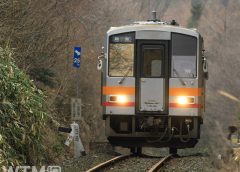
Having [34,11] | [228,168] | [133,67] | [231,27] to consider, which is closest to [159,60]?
[133,67]

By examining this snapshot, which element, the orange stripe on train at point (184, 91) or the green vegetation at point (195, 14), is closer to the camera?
the orange stripe on train at point (184, 91)

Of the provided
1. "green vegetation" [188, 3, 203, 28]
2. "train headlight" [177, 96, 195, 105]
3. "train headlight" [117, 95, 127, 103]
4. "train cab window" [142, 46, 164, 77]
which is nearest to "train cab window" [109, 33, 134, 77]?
"train cab window" [142, 46, 164, 77]

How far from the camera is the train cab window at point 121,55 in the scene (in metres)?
16.5

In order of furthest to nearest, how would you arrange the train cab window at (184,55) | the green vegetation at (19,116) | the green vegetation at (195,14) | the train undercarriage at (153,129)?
the green vegetation at (195,14), the train undercarriage at (153,129), the train cab window at (184,55), the green vegetation at (19,116)

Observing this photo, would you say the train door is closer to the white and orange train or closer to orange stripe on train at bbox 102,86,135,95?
A: the white and orange train

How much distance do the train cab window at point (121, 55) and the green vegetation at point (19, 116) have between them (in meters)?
4.22

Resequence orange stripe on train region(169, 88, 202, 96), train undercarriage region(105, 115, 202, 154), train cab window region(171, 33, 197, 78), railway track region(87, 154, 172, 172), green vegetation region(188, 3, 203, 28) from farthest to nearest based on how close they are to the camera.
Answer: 1. green vegetation region(188, 3, 203, 28)
2. train undercarriage region(105, 115, 202, 154)
3. train cab window region(171, 33, 197, 78)
4. orange stripe on train region(169, 88, 202, 96)
5. railway track region(87, 154, 172, 172)

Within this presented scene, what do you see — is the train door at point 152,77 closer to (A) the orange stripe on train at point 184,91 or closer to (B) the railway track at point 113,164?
(A) the orange stripe on train at point 184,91

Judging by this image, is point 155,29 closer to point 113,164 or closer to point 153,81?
point 153,81

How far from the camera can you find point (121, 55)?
16.6 m

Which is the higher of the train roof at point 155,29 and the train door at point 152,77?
the train roof at point 155,29

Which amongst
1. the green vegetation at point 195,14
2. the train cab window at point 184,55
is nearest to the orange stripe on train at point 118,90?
the train cab window at point 184,55

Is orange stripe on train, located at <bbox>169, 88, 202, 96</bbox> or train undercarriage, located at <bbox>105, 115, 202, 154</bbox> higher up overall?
orange stripe on train, located at <bbox>169, 88, 202, 96</bbox>

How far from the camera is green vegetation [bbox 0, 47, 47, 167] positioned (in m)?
11.3
